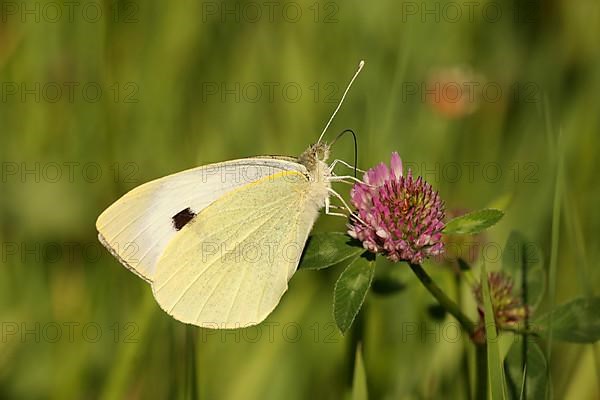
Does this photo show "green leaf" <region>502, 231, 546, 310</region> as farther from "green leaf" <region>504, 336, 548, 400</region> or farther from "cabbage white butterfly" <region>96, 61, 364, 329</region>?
"cabbage white butterfly" <region>96, 61, 364, 329</region>

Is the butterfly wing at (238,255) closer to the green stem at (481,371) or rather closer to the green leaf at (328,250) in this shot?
the green leaf at (328,250)

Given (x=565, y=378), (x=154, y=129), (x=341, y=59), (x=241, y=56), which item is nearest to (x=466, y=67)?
(x=341, y=59)

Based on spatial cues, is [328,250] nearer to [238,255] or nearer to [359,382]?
[359,382]

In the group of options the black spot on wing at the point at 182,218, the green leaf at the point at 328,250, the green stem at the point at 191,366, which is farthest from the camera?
the black spot on wing at the point at 182,218

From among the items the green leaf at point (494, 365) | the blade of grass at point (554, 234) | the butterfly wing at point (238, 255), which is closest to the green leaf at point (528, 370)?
the blade of grass at point (554, 234)

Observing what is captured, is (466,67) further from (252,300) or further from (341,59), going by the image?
(252,300)

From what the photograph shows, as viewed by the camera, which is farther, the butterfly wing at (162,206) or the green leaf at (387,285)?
the butterfly wing at (162,206)
